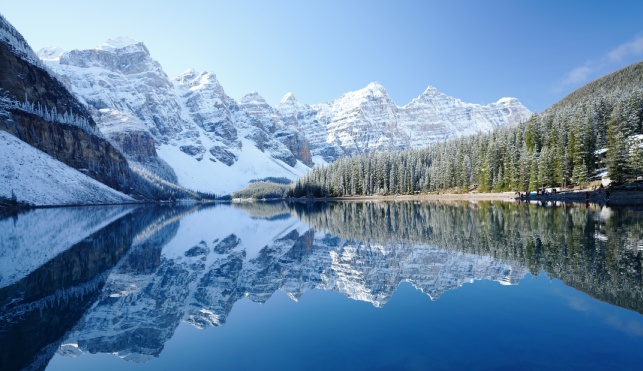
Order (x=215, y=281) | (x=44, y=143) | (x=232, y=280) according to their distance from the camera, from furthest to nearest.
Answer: (x=44, y=143) → (x=232, y=280) → (x=215, y=281)

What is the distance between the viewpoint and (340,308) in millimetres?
10570

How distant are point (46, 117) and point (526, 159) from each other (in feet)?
508

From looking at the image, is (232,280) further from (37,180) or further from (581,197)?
(37,180)

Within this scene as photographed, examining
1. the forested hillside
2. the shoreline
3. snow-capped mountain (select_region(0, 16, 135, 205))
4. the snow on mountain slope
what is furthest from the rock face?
the shoreline

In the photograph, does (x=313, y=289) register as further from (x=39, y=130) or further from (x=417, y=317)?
(x=39, y=130)

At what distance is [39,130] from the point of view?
374 ft

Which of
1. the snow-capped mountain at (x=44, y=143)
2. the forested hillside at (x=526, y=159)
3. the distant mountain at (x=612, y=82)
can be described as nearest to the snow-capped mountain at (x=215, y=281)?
the forested hillside at (x=526, y=159)

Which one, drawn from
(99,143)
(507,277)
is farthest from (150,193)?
(507,277)

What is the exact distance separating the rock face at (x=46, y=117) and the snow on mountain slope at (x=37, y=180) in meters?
13.8

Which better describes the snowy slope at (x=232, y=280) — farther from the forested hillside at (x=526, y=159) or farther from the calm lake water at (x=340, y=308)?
the forested hillside at (x=526, y=159)

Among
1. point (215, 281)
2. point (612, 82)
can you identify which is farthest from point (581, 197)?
point (612, 82)

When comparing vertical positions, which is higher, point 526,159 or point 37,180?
point 526,159

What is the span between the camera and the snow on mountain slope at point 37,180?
268ft

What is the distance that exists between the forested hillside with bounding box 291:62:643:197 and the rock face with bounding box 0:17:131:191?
91.8 meters
